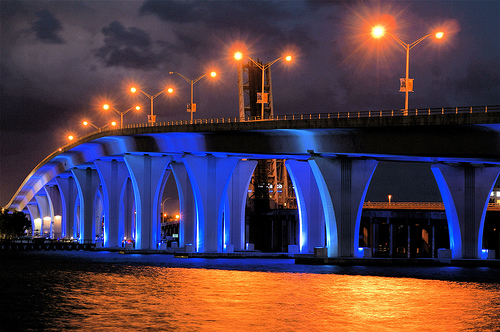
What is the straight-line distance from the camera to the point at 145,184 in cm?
8081

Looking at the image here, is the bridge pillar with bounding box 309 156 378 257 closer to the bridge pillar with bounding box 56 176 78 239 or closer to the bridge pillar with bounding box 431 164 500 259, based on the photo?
the bridge pillar with bounding box 431 164 500 259

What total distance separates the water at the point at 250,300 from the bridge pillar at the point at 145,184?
27359mm

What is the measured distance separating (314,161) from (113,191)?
4321cm

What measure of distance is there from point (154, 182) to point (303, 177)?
58.6ft

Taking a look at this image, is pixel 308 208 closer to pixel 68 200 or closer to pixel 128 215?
pixel 128 215

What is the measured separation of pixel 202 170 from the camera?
2758 inches

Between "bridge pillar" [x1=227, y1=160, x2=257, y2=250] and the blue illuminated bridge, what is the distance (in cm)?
12

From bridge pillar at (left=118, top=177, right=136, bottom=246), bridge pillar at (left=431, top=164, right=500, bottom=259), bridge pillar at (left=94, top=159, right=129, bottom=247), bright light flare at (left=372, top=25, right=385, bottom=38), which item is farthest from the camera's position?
bridge pillar at (left=118, top=177, right=136, bottom=246)

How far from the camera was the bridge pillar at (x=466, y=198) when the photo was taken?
59219 mm

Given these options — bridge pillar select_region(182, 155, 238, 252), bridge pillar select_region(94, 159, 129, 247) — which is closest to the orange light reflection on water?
bridge pillar select_region(182, 155, 238, 252)

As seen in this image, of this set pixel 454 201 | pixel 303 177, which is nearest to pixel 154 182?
pixel 303 177

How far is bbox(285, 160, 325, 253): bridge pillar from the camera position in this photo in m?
73.9

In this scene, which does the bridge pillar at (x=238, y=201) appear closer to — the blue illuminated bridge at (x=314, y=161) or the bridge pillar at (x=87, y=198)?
the blue illuminated bridge at (x=314, y=161)

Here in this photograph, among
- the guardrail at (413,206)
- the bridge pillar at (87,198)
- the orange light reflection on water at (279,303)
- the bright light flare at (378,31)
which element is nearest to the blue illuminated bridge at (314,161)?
the bright light flare at (378,31)
